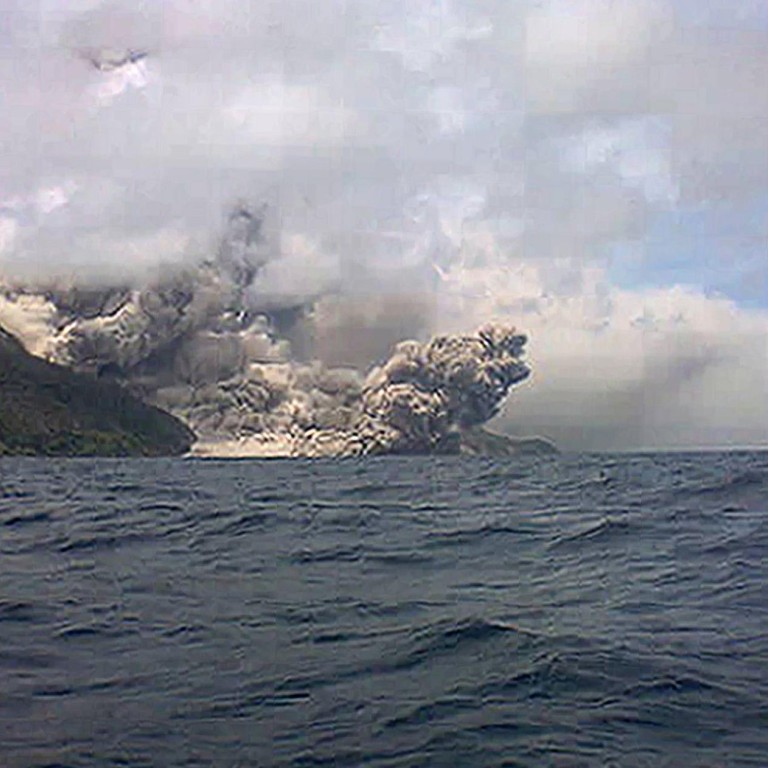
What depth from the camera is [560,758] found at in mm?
10203

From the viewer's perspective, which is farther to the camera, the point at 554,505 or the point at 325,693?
the point at 554,505

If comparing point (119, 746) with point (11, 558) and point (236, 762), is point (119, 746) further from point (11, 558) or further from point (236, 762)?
point (11, 558)

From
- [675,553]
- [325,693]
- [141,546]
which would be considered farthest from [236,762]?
[141,546]

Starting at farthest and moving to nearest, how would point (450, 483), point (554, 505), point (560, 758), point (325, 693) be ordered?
point (450, 483) → point (554, 505) → point (325, 693) → point (560, 758)

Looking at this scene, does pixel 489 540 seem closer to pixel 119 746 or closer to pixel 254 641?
pixel 254 641

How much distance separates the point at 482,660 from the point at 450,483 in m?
41.3

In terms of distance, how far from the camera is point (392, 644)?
604 inches

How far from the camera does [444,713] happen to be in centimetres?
1180

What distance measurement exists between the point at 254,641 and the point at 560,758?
661 cm

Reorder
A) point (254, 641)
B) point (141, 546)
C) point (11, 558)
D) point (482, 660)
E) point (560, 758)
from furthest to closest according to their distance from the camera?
point (141, 546), point (11, 558), point (254, 641), point (482, 660), point (560, 758)

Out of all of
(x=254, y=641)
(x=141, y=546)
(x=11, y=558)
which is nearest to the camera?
(x=254, y=641)

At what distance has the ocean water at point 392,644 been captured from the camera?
10.8 meters

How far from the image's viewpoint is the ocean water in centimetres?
1083

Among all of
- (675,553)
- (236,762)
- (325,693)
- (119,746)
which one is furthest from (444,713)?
(675,553)
